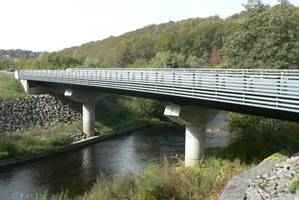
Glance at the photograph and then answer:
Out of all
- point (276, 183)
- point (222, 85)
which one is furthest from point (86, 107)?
point (276, 183)

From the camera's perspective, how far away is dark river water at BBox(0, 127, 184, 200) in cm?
2417

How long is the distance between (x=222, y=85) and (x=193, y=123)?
558 cm

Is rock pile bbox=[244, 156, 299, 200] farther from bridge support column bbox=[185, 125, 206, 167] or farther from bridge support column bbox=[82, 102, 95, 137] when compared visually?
bridge support column bbox=[82, 102, 95, 137]

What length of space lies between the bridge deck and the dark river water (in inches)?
225

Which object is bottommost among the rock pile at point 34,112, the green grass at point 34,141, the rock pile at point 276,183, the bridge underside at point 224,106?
the green grass at point 34,141

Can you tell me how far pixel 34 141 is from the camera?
33.6 metres

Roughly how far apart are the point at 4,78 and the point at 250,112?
144 ft

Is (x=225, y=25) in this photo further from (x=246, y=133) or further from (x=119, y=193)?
(x=119, y=193)

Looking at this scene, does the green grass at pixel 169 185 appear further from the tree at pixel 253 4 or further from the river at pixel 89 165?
the tree at pixel 253 4

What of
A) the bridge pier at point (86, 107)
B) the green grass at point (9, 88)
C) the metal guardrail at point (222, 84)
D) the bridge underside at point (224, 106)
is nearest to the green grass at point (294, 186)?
the metal guardrail at point (222, 84)

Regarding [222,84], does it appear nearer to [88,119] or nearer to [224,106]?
[224,106]

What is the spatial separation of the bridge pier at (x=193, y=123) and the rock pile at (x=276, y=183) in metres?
10.1

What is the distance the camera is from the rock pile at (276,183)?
11383mm

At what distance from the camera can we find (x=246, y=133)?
24453 mm
